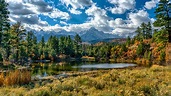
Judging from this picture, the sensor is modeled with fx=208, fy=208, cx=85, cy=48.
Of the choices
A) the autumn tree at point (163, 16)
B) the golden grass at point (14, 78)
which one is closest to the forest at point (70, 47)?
the autumn tree at point (163, 16)

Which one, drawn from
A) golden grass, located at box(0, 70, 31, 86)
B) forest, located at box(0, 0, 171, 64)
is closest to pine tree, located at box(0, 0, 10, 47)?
forest, located at box(0, 0, 171, 64)

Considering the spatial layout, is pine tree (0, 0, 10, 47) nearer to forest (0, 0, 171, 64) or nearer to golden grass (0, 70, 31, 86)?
forest (0, 0, 171, 64)

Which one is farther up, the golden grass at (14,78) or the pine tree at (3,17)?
the pine tree at (3,17)

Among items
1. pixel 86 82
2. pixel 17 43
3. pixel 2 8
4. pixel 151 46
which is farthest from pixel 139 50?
pixel 86 82

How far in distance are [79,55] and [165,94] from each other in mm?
119066

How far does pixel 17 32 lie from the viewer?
2403 inches

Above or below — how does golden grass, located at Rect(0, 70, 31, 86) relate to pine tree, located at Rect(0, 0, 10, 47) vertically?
below

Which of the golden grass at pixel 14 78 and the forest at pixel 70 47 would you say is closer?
the golden grass at pixel 14 78

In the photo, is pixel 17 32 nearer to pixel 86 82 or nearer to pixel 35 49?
pixel 35 49

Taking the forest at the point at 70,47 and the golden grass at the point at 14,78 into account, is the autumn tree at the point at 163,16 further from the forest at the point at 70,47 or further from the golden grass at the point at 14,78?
the golden grass at the point at 14,78

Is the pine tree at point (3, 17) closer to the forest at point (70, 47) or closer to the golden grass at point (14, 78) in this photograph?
the forest at point (70, 47)

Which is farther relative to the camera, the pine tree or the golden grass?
the pine tree

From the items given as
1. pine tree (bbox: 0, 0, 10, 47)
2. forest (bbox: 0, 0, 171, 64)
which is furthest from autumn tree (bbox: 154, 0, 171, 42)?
pine tree (bbox: 0, 0, 10, 47)

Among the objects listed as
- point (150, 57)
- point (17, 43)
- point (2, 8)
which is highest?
point (2, 8)
